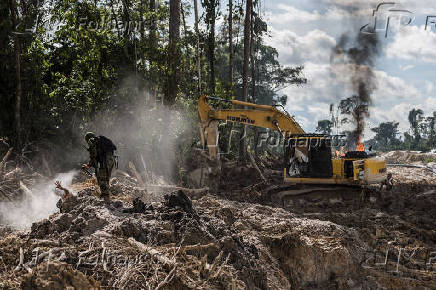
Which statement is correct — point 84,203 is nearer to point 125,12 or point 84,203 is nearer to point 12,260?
point 12,260

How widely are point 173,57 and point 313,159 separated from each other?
705 cm

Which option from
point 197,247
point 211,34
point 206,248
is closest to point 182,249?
point 197,247

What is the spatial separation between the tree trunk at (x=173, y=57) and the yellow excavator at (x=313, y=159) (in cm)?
313

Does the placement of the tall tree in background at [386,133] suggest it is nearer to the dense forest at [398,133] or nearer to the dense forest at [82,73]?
the dense forest at [398,133]

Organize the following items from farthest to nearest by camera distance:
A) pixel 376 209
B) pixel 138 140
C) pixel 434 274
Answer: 1. pixel 138 140
2. pixel 376 209
3. pixel 434 274

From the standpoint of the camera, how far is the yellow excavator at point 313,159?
13.5m

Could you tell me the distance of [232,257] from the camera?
6152mm

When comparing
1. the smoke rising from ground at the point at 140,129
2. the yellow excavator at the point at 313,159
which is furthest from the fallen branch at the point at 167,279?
the smoke rising from ground at the point at 140,129

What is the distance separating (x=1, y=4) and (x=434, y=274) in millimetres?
12917

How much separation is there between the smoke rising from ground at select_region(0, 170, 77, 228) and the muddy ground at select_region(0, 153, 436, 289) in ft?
3.13

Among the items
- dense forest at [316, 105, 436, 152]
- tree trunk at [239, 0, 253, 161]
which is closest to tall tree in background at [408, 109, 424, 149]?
dense forest at [316, 105, 436, 152]

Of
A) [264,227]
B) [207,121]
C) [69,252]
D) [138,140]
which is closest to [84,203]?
[69,252]

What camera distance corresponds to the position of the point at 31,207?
10125 millimetres

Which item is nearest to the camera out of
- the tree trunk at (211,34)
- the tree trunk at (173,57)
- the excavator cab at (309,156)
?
the excavator cab at (309,156)
